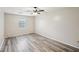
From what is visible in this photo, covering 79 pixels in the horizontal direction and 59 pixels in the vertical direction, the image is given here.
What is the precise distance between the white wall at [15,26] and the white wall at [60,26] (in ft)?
0.47

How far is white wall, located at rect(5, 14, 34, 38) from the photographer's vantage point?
1476 mm

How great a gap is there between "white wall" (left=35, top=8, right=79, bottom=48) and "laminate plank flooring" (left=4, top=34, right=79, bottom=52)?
12cm

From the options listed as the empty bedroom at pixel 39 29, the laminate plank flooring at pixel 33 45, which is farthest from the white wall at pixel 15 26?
the laminate plank flooring at pixel 33 45

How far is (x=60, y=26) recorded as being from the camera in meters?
1.66

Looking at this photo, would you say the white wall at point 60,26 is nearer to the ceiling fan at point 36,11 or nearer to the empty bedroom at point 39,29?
the empty bedroom at point 39,29

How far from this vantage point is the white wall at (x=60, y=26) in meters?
1.56

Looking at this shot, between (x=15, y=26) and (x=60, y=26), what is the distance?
93 cm

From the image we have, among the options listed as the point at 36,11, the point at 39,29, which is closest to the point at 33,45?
the point at 39,29

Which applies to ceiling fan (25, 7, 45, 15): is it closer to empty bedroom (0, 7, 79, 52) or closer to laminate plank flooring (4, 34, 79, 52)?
empty bedroom (0, 7, 79, 52)
